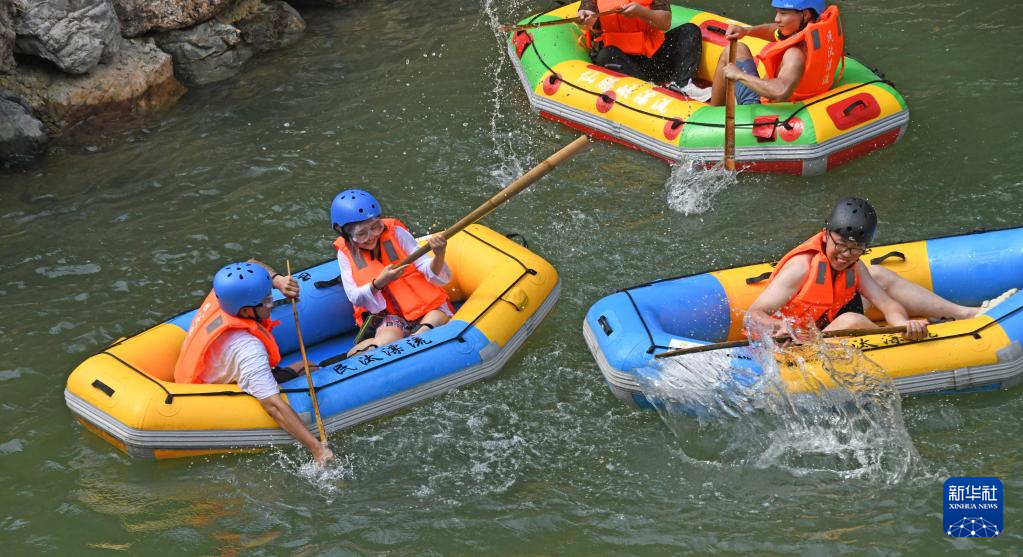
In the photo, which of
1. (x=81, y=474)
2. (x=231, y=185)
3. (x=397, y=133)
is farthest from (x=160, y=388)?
(x=397, y=133)

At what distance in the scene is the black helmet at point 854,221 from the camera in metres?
5.52

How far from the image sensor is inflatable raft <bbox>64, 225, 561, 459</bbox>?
568 centimetres

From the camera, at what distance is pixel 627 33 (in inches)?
351

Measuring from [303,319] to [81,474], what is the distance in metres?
1.42

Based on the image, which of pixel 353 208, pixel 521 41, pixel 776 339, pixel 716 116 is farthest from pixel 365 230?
pixel 521 41

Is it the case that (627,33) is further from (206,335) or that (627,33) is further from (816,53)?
(206,335)

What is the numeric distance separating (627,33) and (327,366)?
4.13 metres

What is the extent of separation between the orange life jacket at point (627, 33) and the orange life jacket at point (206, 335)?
4.18 meters

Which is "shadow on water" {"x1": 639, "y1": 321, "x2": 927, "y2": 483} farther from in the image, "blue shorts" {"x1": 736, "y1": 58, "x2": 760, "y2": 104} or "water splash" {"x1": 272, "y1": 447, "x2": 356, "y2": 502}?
"blue shorts" {"x1": 736, "y1": 58, "x2": 760, "y2": 104}

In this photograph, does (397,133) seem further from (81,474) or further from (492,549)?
(492,549)

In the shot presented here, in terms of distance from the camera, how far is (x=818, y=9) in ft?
25.1

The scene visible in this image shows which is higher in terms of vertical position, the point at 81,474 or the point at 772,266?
the point at 772,266

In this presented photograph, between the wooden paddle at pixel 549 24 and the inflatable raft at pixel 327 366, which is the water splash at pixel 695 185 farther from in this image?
the wooden paddle at pixel 549 24

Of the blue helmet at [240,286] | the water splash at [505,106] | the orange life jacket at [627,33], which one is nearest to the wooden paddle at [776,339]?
the blue helmet at [240,286]
